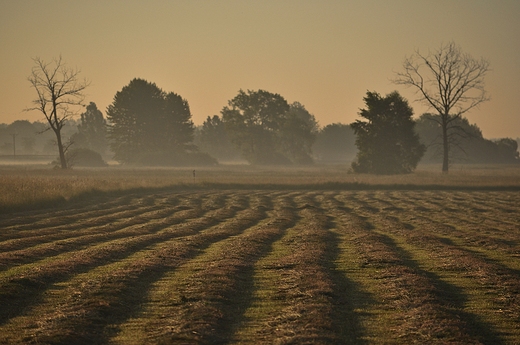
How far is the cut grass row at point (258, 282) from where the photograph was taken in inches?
411

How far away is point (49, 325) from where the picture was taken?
1038cm

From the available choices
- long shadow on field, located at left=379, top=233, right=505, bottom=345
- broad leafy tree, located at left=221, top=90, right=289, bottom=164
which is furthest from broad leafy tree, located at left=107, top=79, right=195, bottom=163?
long shadow on field, located at left=379, top=233, right=505, bottom=345

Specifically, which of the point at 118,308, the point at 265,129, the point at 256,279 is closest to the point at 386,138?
the point at 265,129

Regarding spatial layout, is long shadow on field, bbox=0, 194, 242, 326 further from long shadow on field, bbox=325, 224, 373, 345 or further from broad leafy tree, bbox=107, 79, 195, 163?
broad leafy tree, bbox=107, 79, 195, 163

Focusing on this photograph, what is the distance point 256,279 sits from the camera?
14930 mm

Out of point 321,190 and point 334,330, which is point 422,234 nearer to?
point 334,330

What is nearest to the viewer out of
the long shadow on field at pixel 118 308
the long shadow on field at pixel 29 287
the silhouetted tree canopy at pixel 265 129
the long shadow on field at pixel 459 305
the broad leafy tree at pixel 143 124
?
the long shadow on field at pixel 118 308

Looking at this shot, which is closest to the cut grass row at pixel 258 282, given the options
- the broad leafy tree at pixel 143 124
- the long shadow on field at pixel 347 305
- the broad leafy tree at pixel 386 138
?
the long shadow on field at pixel 347 305

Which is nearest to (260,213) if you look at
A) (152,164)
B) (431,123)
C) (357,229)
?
(357,229)

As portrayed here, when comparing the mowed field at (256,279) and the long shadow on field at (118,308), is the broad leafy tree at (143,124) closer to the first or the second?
the mowed field at (256,279)

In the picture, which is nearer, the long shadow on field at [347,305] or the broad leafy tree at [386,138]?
the long shadow on field at [347,305]

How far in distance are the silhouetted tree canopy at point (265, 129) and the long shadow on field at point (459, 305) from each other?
12136 centimetres

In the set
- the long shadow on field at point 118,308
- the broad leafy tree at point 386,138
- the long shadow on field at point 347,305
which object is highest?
the broad leafy tree at point 386,138

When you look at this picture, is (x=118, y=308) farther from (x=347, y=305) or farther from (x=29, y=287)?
(x=347, y=305)
